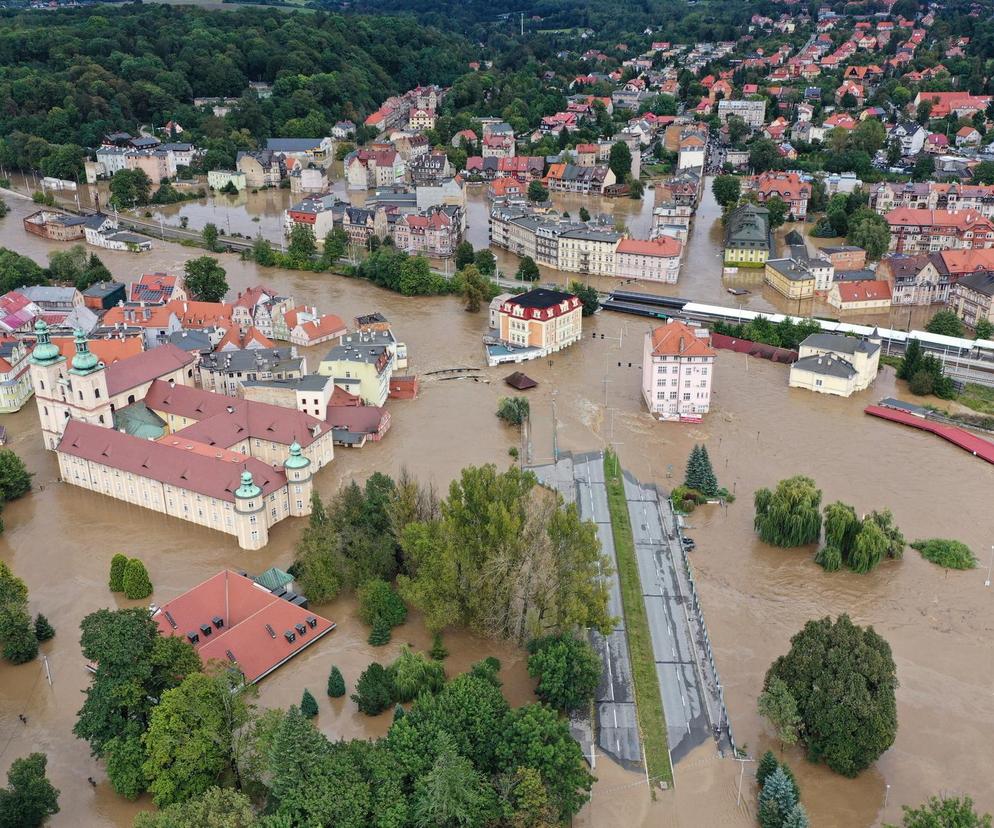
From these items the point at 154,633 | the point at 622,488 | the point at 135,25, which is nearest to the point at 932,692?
the point at 622,488

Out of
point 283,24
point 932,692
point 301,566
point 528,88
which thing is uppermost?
point 283,24

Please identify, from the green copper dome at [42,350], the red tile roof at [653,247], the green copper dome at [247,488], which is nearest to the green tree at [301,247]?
the red tile roof at [653,247]

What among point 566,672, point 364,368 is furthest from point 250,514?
point 566,672

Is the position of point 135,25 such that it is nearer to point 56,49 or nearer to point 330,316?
point 56,49

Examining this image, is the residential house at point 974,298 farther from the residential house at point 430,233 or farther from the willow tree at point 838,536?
the residential house at point 430,233

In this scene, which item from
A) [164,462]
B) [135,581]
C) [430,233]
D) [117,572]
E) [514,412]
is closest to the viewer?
[135,581]

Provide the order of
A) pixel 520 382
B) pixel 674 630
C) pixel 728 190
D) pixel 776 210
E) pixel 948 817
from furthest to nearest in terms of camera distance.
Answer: pixel 728 190 < pixel 776 210 < pixel 520 382 < pixel 674 630 < pixel 948 817

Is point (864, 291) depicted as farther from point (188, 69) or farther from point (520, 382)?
point (188, 69)

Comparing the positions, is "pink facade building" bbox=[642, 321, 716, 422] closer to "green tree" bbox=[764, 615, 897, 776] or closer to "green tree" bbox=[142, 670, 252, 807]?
"green tree" bbox=[764, 615, 897, 776]
